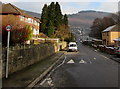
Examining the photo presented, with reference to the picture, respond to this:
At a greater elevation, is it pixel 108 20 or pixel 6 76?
pixel 108 20

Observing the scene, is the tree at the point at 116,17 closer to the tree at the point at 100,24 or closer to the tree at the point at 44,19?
the tree at the point at 100,24

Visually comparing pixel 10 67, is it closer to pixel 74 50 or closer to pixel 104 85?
pixel 104 85

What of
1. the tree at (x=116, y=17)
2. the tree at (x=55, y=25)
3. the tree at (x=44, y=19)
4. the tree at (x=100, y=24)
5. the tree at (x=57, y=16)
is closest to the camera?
the tree at (x=55, y=25)

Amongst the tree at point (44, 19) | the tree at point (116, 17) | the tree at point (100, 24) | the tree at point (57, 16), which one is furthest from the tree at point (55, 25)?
the tree at point (100, 24)

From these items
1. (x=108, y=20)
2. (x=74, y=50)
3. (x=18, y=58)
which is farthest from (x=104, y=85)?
(x=108, y=20)

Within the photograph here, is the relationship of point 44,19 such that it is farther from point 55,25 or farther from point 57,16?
point 57,16

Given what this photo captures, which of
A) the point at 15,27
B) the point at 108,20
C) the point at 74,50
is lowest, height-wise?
the point at 74,50

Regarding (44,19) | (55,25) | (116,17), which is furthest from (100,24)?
(44,19)

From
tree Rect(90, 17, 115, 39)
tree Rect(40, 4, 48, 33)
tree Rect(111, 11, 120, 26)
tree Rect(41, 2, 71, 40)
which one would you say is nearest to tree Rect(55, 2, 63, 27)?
tree Rect(41, 2, 71, 40)

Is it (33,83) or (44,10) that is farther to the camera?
(44,10)

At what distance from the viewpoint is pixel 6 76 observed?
6621mm

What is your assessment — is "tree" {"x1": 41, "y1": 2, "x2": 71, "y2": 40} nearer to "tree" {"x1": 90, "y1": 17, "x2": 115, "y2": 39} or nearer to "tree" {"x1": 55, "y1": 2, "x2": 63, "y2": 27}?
"tree" {"x1": 55, "y1": 2, "x2": 63, "y2": 27}

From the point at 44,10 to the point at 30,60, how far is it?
148 feet

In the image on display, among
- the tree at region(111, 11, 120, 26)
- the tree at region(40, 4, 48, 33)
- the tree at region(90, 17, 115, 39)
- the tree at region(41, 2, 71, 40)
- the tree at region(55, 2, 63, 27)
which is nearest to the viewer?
Result: the tree at region(41, 2, 71, 40)
